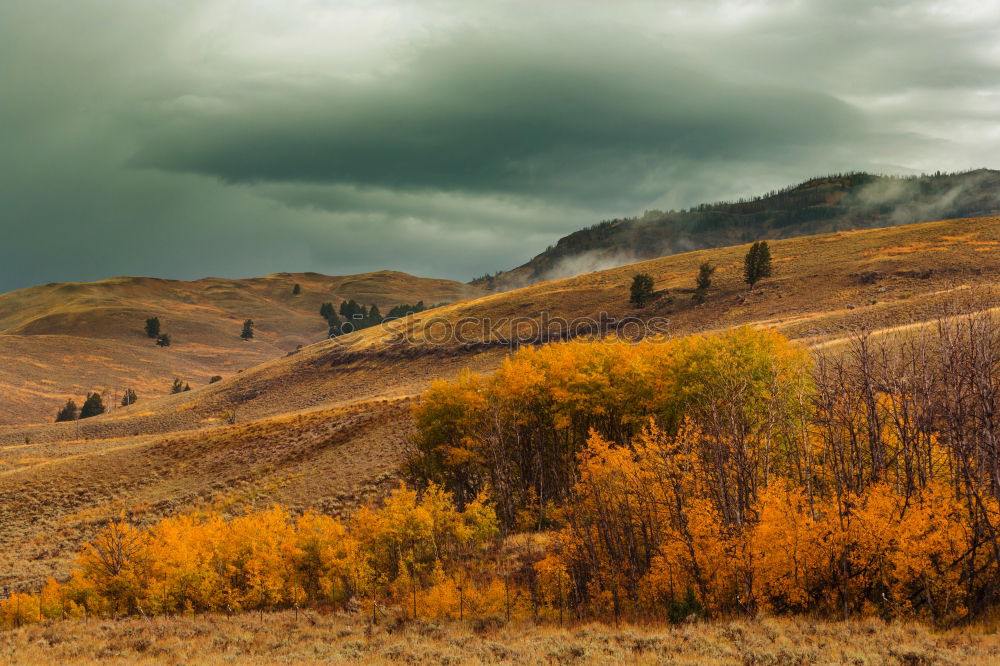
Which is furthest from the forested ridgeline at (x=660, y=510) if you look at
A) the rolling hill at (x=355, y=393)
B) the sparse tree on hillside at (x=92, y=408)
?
the sparse tree on hillside at (x=92, y=408)

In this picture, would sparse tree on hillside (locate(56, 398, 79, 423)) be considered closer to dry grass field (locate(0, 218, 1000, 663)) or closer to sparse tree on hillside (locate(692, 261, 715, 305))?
dry grass field (locate(0, 218, 1000, 663))

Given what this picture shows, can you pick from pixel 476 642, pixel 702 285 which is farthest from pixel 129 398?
pixel 476 642

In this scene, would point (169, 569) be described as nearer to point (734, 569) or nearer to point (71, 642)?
point (71, 642)

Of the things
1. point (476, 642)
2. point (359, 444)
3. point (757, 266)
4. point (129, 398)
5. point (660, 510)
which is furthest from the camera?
point (129, 398)

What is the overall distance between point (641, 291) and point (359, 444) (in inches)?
2656

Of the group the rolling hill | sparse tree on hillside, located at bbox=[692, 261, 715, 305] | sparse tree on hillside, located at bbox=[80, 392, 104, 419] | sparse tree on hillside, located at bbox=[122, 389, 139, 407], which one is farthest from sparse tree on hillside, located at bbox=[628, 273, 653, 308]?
sparse tree on hillside, located at bbox=[122, 389, 139, 407]

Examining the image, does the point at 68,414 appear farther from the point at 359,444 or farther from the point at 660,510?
the point at 660,510

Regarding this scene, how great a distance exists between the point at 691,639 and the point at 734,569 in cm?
420

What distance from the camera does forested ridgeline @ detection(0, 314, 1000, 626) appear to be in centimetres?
2386

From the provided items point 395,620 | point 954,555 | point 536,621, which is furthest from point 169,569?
point 954,555

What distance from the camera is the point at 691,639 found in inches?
867

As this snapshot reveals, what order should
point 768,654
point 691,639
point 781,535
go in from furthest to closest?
point 781,535 < point 691,639 < point 768,654

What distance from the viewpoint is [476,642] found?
25547 millimetres

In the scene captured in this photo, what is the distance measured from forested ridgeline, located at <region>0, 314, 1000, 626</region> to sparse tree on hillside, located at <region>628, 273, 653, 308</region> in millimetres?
70879
